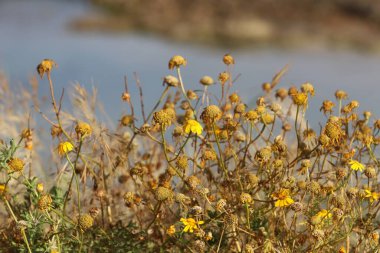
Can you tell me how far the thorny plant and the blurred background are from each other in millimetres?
3673

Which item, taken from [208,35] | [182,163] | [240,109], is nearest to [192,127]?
[182,163]

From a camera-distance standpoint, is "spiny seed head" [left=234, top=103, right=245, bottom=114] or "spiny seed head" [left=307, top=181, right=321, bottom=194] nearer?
"spiny seed head" [left=307, top=181, right=321, bottom=194]

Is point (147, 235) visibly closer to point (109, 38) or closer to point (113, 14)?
point (109, 38)

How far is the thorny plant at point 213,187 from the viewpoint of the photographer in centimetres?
151

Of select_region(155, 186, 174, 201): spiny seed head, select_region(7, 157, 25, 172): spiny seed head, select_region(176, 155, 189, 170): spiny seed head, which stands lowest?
select_region(155, 186, 174, 201): spiny seed head

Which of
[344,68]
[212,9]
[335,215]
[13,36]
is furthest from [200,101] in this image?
[212,9]

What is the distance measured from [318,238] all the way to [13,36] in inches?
310

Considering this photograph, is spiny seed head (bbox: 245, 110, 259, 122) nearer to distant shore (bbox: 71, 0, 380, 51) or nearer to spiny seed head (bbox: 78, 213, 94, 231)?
spiny seed head (bbox: 78, 213, 94, 231)

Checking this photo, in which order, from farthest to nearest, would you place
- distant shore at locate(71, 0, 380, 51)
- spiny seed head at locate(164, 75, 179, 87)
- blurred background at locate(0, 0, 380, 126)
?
distant shore at locate(71, 0, 380, 51) → blurred background at locate(0, 0, 380, 126) → spiny seed head at locate(164, 75, 179, 87)

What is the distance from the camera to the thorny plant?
151 centimetres

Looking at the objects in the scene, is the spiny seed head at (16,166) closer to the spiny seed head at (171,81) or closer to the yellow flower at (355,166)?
the spiny seed head at (171,81)

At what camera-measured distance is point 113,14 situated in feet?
38.6

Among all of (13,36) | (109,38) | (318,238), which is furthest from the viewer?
(109,38)

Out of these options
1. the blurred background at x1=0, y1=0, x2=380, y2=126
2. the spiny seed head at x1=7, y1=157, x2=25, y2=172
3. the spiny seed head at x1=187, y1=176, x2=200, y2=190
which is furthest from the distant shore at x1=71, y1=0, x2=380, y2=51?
the spiny seed head at x1=7, y1=157, x2=25, y2=172
